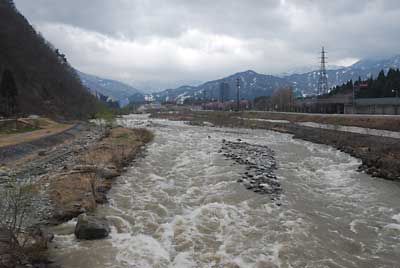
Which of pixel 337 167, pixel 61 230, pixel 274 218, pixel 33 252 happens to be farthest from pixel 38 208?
pixel 337 167

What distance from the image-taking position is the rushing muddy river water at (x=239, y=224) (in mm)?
9742

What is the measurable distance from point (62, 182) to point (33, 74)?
232 feet

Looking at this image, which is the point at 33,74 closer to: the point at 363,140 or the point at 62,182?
the point at 62,182

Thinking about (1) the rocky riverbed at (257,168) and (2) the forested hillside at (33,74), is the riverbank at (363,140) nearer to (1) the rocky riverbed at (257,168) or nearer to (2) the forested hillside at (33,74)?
(1) the rocky riverbed at (257,168)

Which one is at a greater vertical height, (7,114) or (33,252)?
(7,114)

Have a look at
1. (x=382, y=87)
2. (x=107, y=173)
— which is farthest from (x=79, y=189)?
(x=382, y=87)

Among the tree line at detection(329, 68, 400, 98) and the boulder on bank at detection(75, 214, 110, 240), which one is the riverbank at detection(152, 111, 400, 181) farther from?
the boulder on bank at detection(75, 214, 110, 240)

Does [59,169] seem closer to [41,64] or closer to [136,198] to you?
[136,198]

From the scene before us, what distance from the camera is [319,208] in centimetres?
1466

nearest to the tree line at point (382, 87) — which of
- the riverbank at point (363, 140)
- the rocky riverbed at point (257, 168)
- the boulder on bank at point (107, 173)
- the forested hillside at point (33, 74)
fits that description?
the riverbank at point (363, 140)

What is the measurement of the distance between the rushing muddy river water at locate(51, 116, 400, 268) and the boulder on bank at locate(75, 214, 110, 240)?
0.83ft

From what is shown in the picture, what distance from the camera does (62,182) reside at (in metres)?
16.8

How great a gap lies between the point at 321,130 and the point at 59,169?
3699 centimetres

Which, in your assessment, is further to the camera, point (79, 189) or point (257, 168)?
point (257, 168)
